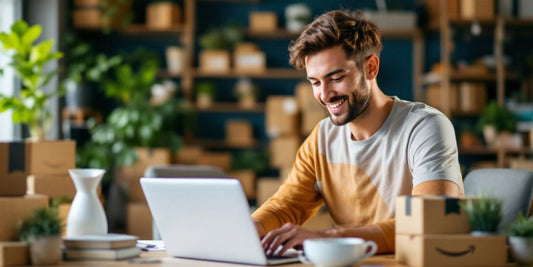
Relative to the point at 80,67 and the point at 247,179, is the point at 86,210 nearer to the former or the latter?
the point at 80,67

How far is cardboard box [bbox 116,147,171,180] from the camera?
557 cm

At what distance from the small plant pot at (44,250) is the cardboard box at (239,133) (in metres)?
4.82

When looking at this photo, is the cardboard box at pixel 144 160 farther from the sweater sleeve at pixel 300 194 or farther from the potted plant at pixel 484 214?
the potted plant at pixel 484 214

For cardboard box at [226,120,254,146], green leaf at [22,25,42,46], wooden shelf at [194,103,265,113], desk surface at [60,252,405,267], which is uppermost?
green leaf at [22,25,42,46]

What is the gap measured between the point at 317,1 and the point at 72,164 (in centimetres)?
388

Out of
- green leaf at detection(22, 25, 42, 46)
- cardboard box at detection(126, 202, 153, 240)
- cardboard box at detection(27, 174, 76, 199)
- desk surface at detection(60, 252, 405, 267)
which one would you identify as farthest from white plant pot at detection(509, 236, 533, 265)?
cardboard box at detection(126, 202, 153, 240)

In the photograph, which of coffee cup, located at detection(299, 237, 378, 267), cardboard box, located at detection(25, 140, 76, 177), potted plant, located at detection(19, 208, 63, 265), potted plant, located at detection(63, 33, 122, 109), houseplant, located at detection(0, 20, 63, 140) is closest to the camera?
coffee cup, located at detection(299, 237, 378, 267)

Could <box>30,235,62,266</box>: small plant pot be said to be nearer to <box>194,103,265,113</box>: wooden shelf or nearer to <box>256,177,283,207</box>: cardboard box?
<box>256,177,283,207</box>: cardboard box

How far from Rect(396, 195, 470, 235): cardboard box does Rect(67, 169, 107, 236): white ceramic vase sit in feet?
2.53

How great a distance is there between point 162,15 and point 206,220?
4.75 m

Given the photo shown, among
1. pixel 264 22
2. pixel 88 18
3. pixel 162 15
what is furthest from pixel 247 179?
pixel 88 18

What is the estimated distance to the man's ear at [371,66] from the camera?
2.19 meters

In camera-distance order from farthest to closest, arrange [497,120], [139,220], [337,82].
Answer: [497,120] → [139,220] → [337,82]

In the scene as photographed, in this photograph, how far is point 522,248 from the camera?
4.99ft
